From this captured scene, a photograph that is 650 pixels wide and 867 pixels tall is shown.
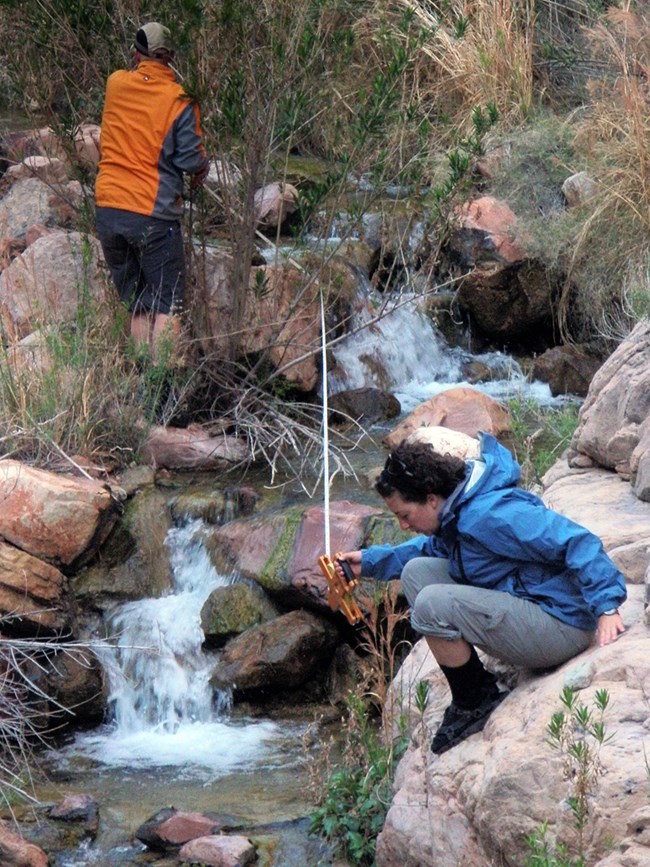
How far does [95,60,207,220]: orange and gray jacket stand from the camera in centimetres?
657

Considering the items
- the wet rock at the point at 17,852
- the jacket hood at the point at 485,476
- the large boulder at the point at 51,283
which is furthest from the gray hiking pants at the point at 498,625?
the large boulder at the point at 51,283

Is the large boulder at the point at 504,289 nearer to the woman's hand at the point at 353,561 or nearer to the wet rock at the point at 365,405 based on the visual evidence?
the wet rock at the point at 365,405

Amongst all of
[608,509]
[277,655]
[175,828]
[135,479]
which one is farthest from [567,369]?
[175,828]

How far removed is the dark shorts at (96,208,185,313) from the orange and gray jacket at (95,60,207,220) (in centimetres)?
7

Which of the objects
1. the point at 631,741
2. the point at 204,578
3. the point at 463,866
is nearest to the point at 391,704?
the point at 463,866

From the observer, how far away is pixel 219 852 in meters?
4.31

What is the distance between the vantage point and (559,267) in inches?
354

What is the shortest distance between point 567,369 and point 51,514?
13.0 ft

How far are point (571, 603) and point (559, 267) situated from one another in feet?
19.0

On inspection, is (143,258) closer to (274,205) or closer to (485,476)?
(274,205)

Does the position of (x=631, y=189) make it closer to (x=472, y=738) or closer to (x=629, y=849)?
(x=472, y=738)

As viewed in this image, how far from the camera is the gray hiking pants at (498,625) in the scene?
3.51 metres

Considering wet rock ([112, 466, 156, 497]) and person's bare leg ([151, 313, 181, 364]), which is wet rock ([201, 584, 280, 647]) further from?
person's bare leg ([151, 313, 181, 364])

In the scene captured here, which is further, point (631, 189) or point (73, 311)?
point (631, 189)
